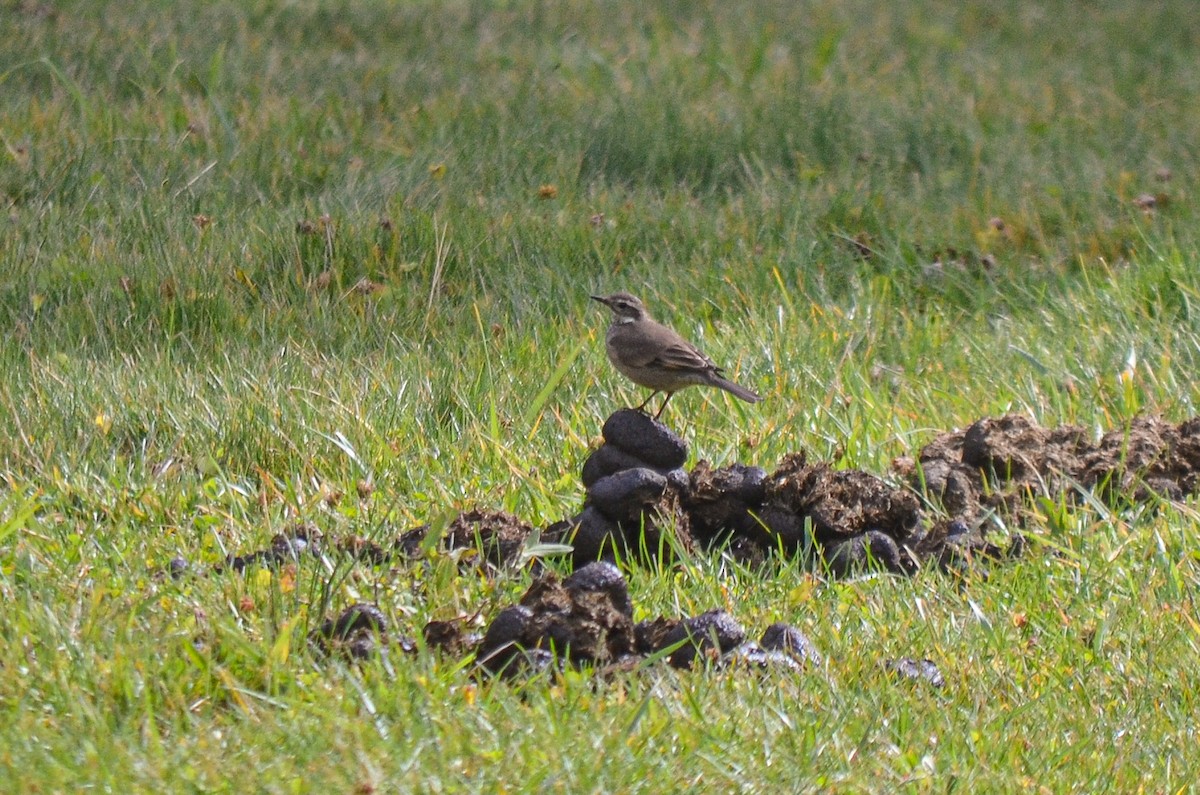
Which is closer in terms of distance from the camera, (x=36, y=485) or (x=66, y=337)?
(x=36, y=485)

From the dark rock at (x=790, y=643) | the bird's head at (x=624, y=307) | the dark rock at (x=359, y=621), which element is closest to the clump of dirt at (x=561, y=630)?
the dark rock at (x=359, y=621)

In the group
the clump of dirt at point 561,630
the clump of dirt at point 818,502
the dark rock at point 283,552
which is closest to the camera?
the clump of dirt at point 561,630

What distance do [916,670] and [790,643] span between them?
0.33 meters

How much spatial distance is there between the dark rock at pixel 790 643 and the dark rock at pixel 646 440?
3.36 feet

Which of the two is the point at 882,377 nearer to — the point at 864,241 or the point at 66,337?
the point at 864,241

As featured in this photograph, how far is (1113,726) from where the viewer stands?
12.8 feet

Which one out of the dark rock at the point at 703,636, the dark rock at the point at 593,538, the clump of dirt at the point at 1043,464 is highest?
the dark rock at the point at 703,636

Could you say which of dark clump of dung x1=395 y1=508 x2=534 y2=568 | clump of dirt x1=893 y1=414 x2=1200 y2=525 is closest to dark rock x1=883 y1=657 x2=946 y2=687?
dark clump of dung x1=395 y1=508 x2=534 y2=568

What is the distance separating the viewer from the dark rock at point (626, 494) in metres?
4.86

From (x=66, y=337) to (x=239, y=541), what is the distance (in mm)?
2347

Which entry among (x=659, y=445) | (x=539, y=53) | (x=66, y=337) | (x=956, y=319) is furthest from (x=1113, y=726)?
(x=539, y=53)

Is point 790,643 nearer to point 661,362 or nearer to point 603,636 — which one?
point 603,636

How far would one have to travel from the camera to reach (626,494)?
4.86m

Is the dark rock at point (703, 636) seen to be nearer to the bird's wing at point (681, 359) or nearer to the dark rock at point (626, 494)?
the dark rock at point (626, 494)
